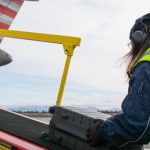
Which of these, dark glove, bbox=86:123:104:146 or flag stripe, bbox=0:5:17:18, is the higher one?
flag stripe, bbox=0:5:17:18

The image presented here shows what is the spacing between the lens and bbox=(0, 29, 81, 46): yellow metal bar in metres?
3.40

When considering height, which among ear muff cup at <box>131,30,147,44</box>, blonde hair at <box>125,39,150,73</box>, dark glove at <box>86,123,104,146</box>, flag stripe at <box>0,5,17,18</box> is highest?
flag stripe at <box>0,5,17,18</box>

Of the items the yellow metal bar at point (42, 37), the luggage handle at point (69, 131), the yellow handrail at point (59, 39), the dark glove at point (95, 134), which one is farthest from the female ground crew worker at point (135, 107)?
the yellow metal bar at point (42, 37)

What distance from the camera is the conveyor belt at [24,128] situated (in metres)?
2.52

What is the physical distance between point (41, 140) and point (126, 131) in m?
0.88

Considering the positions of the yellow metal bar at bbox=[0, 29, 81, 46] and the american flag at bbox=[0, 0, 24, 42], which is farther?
the american flag at bbox=[0, 0, 24, 42]

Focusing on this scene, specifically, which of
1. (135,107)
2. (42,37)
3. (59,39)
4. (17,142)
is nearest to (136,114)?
(135,107)

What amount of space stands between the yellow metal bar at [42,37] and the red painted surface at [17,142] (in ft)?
3.64

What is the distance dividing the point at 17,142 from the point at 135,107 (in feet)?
3.39

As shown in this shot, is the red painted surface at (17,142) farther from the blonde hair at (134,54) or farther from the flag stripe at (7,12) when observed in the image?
the flag stripe at (7,12)

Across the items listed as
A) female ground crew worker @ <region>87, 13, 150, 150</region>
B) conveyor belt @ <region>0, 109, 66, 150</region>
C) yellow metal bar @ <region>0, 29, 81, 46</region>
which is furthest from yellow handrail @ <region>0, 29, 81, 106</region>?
female ground crew worker @ <region>87, 13, 150, 150</region>

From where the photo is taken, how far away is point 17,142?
2504mm

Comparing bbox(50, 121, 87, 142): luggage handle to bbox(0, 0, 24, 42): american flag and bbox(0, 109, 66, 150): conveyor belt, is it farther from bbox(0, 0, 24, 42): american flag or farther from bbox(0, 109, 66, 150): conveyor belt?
bbox(0, 0, 24, 42): american flag

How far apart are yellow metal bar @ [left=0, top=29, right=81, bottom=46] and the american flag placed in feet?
11.4
